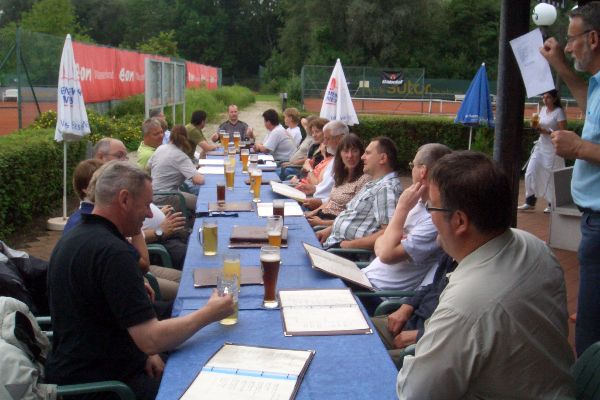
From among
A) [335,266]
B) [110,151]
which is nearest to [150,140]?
[110,151]

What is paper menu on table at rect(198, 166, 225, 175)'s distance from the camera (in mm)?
6908

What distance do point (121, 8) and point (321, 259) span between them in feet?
239

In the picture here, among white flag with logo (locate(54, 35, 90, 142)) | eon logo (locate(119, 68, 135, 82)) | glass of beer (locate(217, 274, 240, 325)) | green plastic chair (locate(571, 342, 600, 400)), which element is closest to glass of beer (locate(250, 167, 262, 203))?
glass of beer (locate(217, 274, 240, 325))

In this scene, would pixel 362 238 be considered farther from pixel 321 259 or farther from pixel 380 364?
pixel 380 364

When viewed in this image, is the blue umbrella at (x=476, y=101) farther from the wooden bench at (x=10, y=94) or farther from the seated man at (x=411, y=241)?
the wooden bench at (x=10, y=94)

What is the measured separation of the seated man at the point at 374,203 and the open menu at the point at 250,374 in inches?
77.0

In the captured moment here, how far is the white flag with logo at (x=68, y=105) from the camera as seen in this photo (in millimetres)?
7109

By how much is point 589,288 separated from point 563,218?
374 cm

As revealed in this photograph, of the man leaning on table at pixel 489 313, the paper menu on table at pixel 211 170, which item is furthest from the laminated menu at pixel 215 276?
the paper menu on table at pixel 211 170

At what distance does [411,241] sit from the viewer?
323 cm

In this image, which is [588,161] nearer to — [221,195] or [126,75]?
[221,195]

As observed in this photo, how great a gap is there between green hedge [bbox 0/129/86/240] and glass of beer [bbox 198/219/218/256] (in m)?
3.69

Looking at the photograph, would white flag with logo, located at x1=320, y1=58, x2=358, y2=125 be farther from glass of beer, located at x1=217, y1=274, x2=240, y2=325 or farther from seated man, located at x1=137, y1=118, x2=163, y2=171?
glass of beer, located at x1=217, y1=274, x2=240, y2=325

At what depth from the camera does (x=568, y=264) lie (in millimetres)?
5918
